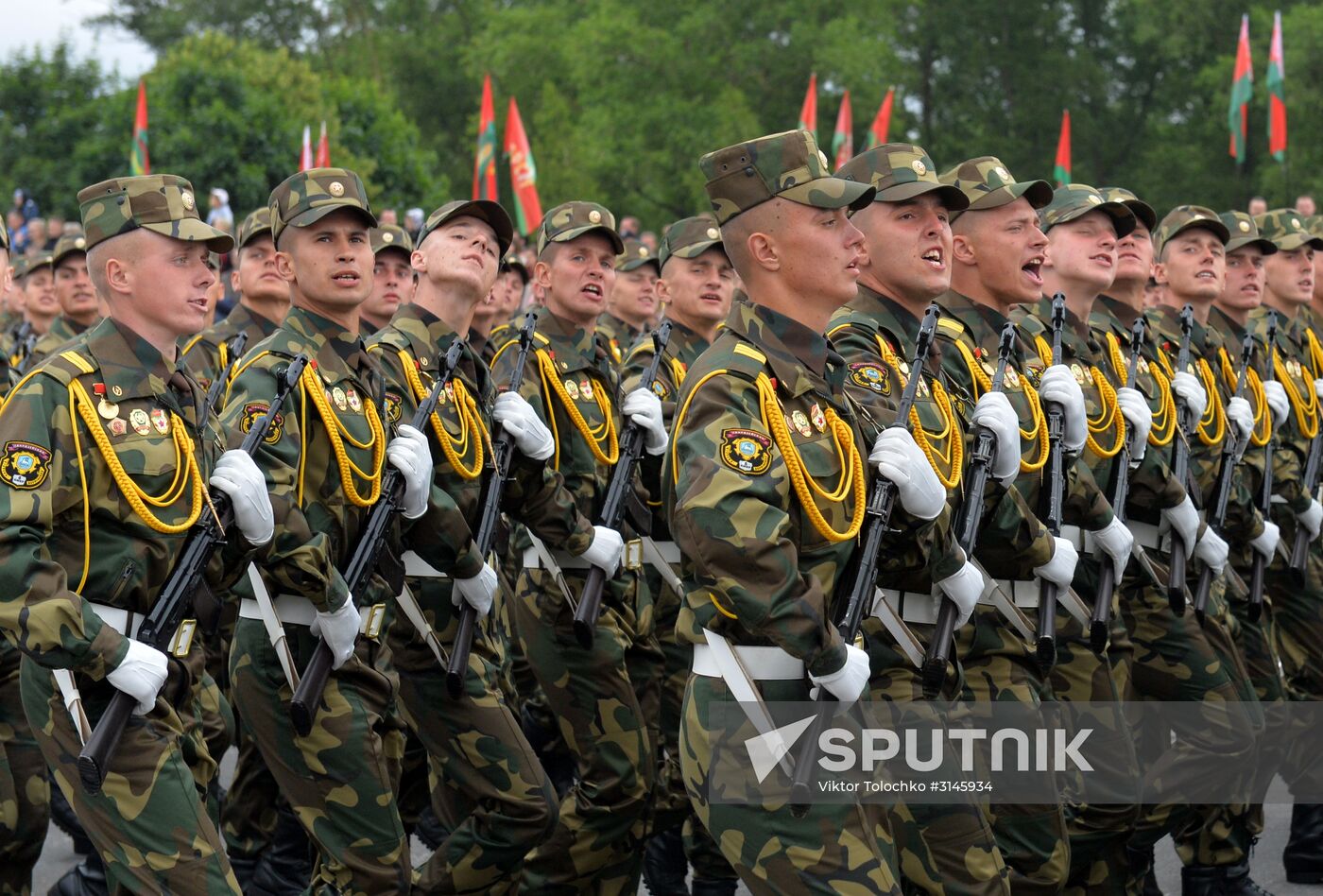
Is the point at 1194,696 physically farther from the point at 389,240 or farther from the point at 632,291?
the point at 632,291

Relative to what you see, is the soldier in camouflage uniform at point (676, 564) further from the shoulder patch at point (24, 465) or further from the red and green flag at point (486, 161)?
the red and green flag at point (486, 161)

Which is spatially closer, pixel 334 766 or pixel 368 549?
pixel 334 766

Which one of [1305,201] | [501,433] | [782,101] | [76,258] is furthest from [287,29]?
[501,433]

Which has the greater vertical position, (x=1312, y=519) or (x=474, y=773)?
(x=1312, y=519)

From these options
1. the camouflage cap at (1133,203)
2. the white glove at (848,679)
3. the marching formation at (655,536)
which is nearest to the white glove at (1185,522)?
the marching formation at (655,536)

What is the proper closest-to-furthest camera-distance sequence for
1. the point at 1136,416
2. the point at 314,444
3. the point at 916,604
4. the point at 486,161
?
the point at 916,604 → the point at 314,444 → the point at 1136,416 → the point at 486,161

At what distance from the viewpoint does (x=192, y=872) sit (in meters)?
4.53

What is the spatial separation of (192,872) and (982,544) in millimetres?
2506

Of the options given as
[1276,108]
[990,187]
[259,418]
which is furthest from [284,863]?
[1276,108]

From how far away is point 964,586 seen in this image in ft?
16.3

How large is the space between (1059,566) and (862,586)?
143 cm

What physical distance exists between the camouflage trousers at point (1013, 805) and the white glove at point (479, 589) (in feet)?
5.09

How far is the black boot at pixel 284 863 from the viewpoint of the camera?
696 centimetres

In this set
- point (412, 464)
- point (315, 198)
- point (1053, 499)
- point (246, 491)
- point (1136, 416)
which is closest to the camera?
point (246, 491)
